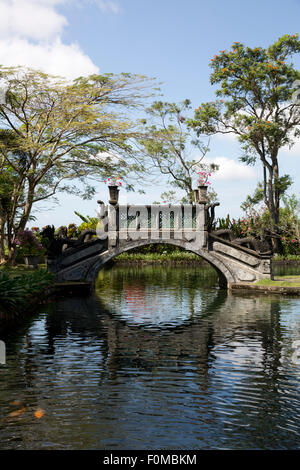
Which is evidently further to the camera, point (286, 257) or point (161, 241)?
point (286, 257)

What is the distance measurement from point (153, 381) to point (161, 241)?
15218mm

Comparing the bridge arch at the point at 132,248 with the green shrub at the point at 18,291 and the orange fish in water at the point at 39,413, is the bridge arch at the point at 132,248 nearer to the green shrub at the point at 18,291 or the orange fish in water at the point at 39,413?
the green shrub at the point at 18,291

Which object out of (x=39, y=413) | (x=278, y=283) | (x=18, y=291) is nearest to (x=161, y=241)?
(x=278, y=283)

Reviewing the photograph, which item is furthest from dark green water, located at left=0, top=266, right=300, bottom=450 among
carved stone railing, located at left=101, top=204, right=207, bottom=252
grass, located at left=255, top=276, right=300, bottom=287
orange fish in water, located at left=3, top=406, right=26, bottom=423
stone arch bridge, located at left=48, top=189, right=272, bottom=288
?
carved stone railing, located at left=101, top=204, right=207, bottom=252

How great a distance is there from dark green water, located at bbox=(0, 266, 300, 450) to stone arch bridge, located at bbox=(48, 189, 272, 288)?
6.34 meters

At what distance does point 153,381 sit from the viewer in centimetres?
862

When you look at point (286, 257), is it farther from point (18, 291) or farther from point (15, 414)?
point (15, 414)

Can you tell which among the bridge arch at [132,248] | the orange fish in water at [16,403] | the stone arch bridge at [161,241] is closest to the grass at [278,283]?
the stone arch bridge at [161,241]

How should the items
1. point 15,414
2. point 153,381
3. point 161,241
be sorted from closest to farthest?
point 15,414 < point 153,381 < point 161,241

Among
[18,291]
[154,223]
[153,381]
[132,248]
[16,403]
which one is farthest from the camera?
[154,223]

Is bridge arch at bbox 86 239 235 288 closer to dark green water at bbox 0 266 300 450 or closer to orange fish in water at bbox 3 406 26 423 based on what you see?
dark green water at bbox 0 266 300 450

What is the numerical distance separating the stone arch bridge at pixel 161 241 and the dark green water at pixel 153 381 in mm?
6345
